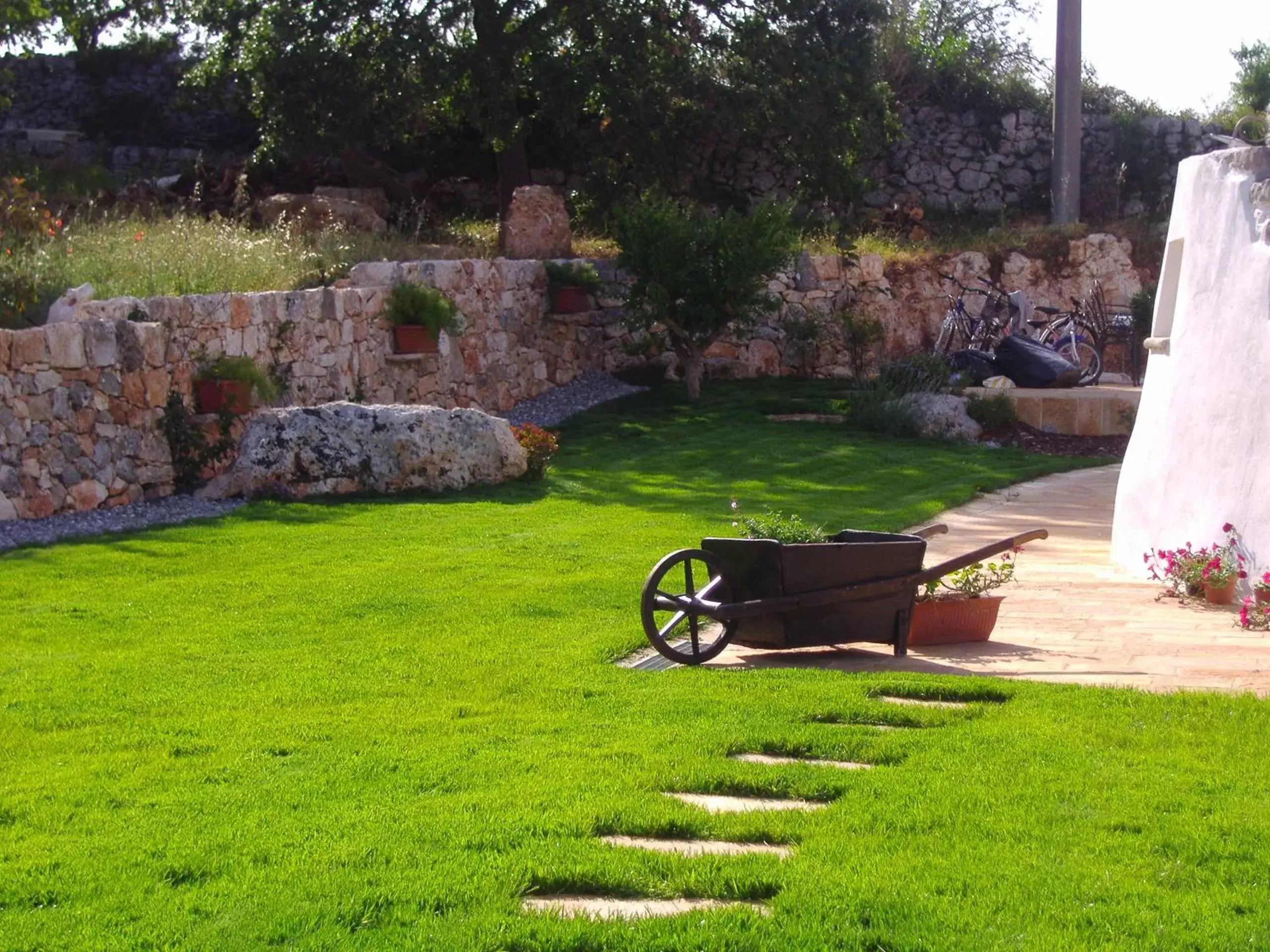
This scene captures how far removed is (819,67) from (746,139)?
404 centimetres

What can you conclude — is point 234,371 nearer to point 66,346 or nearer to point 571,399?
point 66,346

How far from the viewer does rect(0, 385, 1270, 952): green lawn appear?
3.42 m

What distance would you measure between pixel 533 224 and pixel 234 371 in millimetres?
7530

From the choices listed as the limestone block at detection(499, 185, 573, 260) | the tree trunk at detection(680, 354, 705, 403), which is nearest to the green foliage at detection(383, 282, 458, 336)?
the tree trunk at detection(680, 354, 705, 403)

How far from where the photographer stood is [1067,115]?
890 inches

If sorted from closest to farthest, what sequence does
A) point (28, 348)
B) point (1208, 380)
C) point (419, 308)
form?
point (1208, 380) → point (28, 348) → point (419, 308)

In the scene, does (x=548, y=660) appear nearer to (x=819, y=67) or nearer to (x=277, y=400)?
(x=277, y=400)

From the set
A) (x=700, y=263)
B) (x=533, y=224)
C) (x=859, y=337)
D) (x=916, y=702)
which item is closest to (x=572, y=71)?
(x=533, y=224)

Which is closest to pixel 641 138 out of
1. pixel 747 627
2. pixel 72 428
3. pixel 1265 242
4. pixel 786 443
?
pixel 786 443

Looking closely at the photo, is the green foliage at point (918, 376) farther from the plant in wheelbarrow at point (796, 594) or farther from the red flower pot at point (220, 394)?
the plant in wheelbarrow at point (796, 594)

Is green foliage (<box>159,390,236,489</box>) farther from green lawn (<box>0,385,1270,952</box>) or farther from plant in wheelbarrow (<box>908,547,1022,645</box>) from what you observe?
plant in wheelbarrow (<box>908,547,1022,645</box>)

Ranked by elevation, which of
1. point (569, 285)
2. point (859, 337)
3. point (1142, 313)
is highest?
point (1142, 313)

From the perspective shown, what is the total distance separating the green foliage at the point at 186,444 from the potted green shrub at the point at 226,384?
6.0 inches

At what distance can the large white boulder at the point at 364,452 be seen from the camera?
11.3 meters
